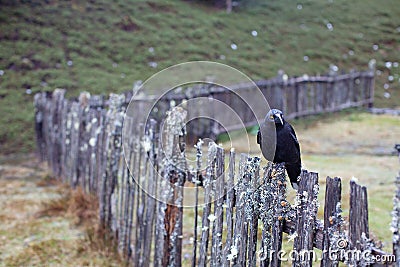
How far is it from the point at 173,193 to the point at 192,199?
6.07 feet

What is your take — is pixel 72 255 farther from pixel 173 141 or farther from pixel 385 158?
pixel 385 158

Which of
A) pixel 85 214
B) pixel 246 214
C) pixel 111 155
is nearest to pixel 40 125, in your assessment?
pixel 85 214

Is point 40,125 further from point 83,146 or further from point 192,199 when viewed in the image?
point 192,199

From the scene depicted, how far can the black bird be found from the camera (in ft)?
7.79

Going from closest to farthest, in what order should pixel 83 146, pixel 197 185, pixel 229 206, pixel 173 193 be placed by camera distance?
1. pixel 229 206
2. pixel 197 185
3. pixel 173 193
4. pixel 83 146

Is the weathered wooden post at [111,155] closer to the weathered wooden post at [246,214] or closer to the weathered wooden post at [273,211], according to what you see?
the weathered wooden post at [246,214]

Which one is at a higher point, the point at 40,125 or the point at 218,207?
the point at 40,125

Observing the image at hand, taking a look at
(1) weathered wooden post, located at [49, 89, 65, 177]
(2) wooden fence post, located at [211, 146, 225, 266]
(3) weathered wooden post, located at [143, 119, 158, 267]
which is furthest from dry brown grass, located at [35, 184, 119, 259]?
(2) wooden fence post, located at [211, 146, 225, 266]

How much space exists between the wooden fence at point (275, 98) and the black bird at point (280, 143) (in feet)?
17.0

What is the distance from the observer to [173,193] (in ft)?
11.1

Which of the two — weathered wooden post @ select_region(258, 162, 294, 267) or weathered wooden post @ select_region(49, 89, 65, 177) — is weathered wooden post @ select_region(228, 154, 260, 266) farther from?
weathered wooden post @ select_region(49, 89, 65, 177)

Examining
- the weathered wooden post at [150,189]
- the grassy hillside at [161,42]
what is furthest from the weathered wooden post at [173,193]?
the grassy hillside at [161,42]

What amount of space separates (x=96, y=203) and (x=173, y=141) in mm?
2063

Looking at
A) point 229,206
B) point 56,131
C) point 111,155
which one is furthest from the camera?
point 56,131
